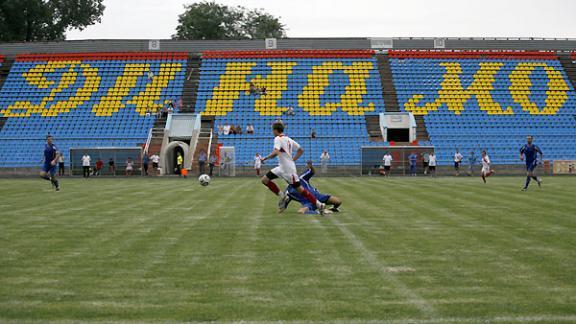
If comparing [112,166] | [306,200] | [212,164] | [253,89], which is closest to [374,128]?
[253,89]

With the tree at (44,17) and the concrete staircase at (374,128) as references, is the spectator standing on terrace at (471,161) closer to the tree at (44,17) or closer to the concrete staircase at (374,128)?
the concrete staircase at (374,128)

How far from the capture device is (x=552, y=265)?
8453 mm

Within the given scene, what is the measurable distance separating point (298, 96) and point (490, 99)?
1528 cm

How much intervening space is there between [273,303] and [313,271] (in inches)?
63.7

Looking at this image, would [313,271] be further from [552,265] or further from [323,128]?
[323,128]

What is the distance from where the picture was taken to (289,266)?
851 cm

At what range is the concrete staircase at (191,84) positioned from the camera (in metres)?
54.2

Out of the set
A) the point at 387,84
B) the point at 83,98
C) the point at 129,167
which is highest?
the point at 387,84

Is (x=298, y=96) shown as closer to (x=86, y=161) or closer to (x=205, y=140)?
(x=205, y=140)

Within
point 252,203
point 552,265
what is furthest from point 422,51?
point 552,265

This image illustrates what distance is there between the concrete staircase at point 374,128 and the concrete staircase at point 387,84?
66.0 inches

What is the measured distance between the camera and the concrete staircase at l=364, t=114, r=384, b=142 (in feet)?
165

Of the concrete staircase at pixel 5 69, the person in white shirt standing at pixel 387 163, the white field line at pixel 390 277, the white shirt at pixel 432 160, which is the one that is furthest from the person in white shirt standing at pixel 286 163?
the concrete staircase at pixel 5 69

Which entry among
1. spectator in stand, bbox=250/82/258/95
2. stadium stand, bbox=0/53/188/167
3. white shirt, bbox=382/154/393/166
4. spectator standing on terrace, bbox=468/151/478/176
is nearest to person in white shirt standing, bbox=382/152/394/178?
white shirt, bbox=382/154/393/166
